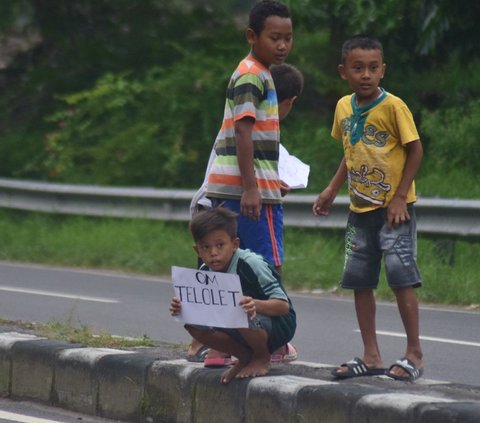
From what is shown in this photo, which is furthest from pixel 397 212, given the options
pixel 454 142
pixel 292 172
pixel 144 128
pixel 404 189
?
pixel 144 128

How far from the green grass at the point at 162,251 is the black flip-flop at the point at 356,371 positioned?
470cm

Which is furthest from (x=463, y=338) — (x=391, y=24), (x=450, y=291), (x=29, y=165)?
(x=29, y=165)

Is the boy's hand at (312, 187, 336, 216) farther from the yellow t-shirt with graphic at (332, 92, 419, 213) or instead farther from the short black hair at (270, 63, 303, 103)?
the short black hair at (270, 63, 303, 103)

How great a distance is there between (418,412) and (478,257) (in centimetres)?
775

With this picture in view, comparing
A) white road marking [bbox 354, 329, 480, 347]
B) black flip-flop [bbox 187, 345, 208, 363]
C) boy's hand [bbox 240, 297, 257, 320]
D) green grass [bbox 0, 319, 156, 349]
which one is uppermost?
boy's hand [bbox 240, 297, 257, 320]

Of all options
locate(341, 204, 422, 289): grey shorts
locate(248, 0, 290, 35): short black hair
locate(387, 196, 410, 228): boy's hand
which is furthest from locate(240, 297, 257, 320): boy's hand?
locate(248, 0, 290, 35): short black hair

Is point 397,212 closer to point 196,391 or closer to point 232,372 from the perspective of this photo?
point 232,372

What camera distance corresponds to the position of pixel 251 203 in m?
6.62

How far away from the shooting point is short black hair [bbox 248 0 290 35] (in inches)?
270

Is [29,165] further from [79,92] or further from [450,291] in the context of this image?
[450,291]

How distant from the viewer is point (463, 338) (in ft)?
30.4

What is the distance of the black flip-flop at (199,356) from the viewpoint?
6.79 m

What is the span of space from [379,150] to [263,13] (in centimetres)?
97

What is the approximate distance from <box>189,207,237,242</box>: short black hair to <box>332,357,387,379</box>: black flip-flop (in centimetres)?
79
